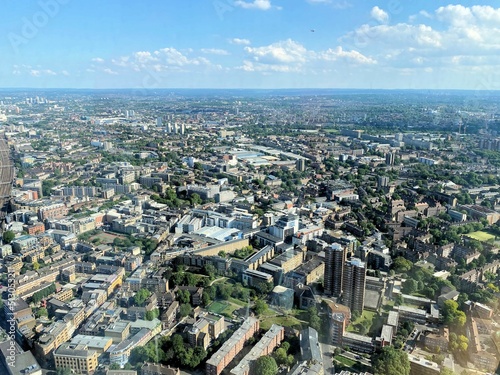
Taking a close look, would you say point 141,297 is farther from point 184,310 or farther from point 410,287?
point 410,287

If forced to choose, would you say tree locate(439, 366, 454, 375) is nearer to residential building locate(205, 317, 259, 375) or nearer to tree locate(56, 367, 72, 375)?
residential building locate(205, 317, 259, 375)

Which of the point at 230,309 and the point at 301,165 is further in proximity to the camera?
the point at 301,165

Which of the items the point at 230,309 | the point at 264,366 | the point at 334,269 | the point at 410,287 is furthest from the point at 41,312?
the point at 410,287

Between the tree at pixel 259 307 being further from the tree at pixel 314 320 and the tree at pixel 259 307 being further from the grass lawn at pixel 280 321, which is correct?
the tree at pixel 314 320

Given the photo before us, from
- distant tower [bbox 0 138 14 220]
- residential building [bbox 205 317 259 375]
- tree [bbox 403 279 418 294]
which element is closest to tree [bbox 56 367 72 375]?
residential building [bbox 205 317 259 375]

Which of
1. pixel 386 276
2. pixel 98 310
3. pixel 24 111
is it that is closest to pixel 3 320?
pixel 98 310

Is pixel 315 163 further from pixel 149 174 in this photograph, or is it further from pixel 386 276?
pixel 386 276
